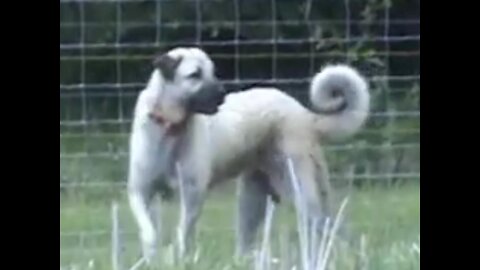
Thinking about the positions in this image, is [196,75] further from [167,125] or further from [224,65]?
[224,65]

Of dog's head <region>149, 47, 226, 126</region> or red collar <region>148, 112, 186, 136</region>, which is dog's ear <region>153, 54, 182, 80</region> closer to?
dog's head <region>149, 47, 226, 126</region>

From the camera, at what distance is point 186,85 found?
195 inches

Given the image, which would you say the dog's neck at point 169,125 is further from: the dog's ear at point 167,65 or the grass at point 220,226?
the grass at point 220,226

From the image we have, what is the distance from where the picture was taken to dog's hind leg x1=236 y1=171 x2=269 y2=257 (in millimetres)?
5061

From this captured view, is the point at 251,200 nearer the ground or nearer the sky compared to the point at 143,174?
nearer the ground

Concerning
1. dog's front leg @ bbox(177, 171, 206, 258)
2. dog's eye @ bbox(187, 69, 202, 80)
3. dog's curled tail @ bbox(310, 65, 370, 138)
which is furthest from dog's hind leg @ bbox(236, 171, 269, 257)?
dog's eye @ bbox(187, 69, 202, 80)

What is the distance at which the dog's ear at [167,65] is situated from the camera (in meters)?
4.93

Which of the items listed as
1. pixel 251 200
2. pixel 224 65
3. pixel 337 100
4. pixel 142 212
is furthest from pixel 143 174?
A: pixel 337 100

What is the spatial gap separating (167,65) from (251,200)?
0.58 metres

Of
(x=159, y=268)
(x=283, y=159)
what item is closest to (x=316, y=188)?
(x=283, y=159)

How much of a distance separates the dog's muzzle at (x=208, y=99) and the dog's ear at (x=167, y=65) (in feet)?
0.34

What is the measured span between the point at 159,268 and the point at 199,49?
2.11 metres

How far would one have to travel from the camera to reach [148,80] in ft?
17.3
